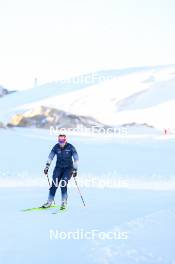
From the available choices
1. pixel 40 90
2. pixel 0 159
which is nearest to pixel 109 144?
pixel 0 159

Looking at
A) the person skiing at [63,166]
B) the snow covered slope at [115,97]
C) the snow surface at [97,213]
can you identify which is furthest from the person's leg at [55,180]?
the snow covered slope at [115,97]

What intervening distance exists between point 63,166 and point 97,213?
4.17 ft

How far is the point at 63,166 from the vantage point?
37.1 ft

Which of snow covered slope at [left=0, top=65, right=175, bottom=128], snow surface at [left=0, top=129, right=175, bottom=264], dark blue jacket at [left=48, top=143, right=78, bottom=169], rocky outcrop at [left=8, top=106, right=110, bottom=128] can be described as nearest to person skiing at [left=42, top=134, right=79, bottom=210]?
dark blue jacket at [left=48, top=143, right=78, bottom=169]

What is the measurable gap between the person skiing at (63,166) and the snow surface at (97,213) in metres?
0.40

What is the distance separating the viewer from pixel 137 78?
41.3 meters

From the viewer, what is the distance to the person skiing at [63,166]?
11055 mm

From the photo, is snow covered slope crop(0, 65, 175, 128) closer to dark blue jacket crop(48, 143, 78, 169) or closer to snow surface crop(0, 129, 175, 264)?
snow surface crop(0, 129, 175, 264)

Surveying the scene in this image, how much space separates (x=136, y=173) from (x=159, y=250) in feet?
30.9

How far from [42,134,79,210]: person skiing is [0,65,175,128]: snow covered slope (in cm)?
2058

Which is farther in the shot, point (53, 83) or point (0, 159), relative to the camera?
point (53, 83)

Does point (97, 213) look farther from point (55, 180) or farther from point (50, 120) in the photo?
point (50, 120)

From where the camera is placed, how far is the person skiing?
36.3 feet

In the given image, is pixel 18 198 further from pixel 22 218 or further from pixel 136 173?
pixel 136 173
